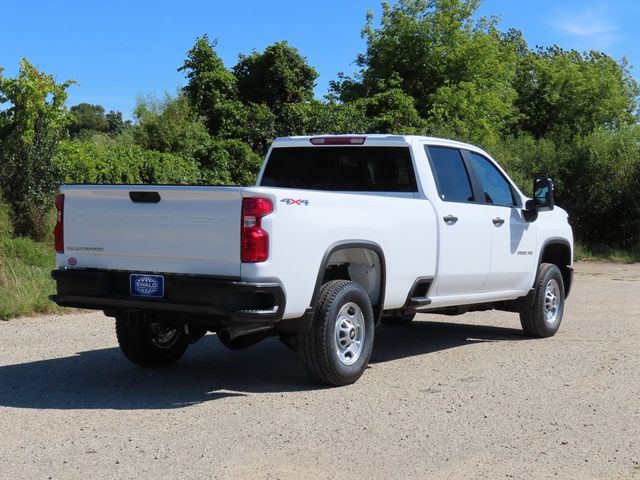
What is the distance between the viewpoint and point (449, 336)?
32.6ft

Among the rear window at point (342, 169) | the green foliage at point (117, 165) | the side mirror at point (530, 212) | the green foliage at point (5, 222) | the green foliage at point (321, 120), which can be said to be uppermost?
the green foliage at point (321, 120)

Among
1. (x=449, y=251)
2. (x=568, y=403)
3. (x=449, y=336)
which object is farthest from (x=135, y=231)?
(x=449, y=336)

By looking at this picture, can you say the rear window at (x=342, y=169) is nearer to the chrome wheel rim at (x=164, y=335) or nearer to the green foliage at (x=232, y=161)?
the chrome wheel rim at (x=164, y=335)

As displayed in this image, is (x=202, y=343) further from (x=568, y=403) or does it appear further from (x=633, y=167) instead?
(x=633, y=167)

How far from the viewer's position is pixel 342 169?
328 inches

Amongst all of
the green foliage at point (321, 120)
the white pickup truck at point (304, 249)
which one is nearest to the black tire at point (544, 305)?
the white pickup truck at point (304, 249)

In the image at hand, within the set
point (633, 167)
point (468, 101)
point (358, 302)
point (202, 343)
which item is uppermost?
point (468, 101)

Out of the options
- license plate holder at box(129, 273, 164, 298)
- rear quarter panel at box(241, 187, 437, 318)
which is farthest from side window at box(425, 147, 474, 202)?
license plate holder at box(129, 273, 164, 298)

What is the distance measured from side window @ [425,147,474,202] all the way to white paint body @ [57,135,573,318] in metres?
0.10

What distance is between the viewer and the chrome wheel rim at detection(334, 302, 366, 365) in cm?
691

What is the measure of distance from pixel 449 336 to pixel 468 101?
24.7 meters

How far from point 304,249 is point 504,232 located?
315 cm

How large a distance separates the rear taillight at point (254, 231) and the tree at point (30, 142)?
35.7 ft

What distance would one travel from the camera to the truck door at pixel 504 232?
344 inches
